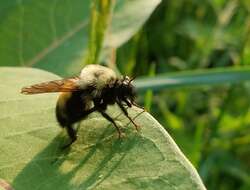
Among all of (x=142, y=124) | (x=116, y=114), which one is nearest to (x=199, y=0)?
(x=116, y=114)

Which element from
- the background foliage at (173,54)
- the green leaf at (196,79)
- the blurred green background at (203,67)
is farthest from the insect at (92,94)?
the green leaf at (196,79)

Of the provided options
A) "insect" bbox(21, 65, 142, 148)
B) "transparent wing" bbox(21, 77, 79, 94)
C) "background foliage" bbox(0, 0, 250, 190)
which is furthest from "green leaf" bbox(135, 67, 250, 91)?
"transparent wing" bbox(21, 77, 79, 94)

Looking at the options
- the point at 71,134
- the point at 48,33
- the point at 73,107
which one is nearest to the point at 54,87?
the point at 71,134

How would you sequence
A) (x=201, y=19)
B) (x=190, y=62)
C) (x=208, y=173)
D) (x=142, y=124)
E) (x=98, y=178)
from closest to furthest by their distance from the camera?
(x=98, y=178) → (x=142, y=124) → (x=208, y=173) → (x=190, y=62) → (x=201, y=19)

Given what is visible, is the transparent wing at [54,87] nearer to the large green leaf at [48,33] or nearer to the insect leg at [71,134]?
the insect leg at [71,134]

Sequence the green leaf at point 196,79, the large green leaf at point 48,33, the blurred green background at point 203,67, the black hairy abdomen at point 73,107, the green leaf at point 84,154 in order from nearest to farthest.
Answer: the green leaf at point 84,154
the black hairy abdomen at point 73,107
the large green leaf at point 48,33
the green leaf at point 196,79
the blurred green background at point 203,67

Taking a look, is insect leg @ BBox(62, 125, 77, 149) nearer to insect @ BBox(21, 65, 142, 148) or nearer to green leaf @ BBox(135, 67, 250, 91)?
insect @ BBox(21, 65, 142, 148)

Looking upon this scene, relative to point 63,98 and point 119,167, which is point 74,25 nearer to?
point 63,98

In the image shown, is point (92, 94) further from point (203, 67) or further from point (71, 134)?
point (203, 67)
